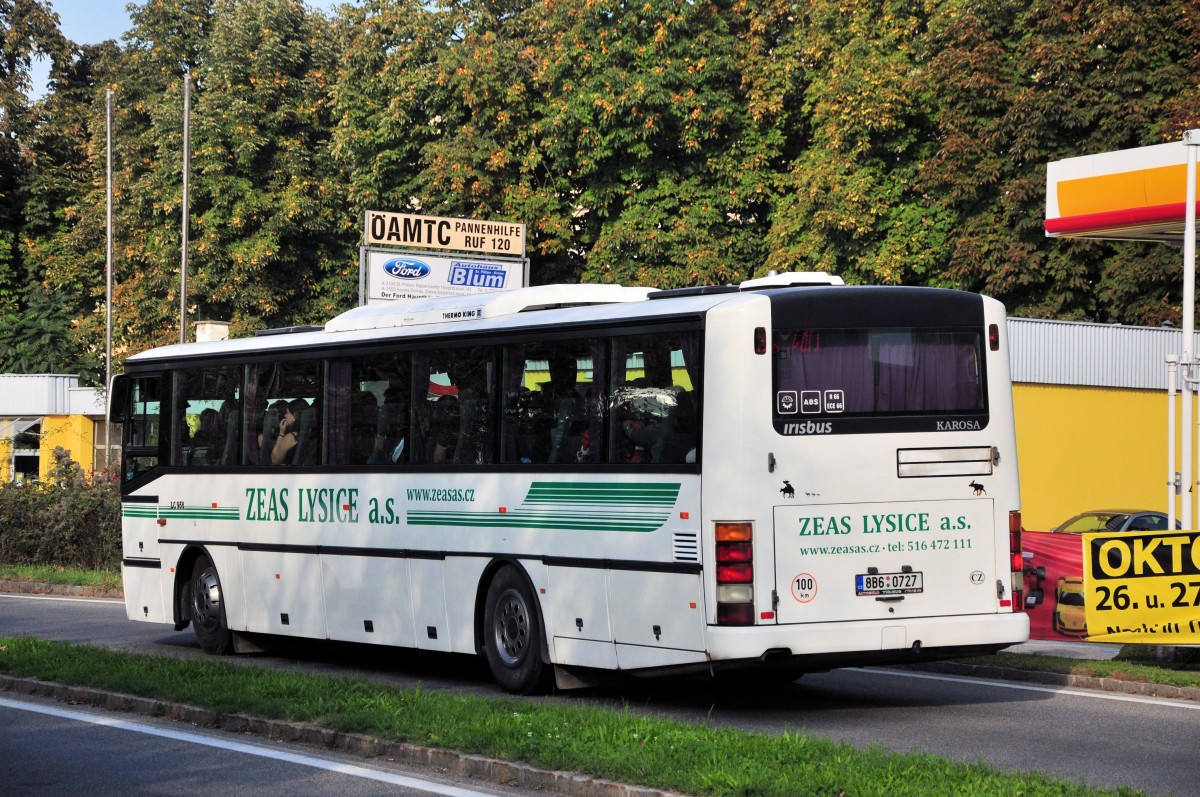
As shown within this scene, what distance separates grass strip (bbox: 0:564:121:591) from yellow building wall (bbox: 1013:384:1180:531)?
51.9 feet

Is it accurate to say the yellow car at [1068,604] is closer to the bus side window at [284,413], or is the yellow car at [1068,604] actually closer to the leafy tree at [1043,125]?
the bus side window at [284,413]

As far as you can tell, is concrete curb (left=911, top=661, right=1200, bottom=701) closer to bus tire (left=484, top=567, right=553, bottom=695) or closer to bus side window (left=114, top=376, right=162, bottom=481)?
bus tire (left=484, top=567, right=553, bottom=695)

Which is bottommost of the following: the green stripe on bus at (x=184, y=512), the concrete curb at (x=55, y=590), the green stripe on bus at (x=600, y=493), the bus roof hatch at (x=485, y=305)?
the concrete curb at (x=55, y=590)

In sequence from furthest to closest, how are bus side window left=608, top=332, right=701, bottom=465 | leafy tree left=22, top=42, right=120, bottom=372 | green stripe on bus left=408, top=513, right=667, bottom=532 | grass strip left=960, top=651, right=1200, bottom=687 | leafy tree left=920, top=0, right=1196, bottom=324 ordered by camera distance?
leafy tree left=22, top=42, right=120, bottom=372, leafy tree left=920, top=0, right=1196, bottom=324, grass strip left=960, top=651, right=1200, bottom=687, green stripe on bus left=408, top=513, right=667, bottom=532, bus side window left=608, top=332, right=701, bottom=465

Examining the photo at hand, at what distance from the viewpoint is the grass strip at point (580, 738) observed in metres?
8.45

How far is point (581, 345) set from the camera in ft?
43.4

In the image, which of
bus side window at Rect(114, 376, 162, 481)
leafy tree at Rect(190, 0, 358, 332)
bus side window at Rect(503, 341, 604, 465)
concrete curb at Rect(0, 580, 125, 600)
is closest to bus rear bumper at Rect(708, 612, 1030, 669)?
bus side window at Rect(503, 341, 604, 465)

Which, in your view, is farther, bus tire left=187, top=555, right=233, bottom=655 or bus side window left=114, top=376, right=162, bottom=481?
bus side window left=114, top=376, right=162, bottom=481

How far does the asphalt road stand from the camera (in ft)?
33.1

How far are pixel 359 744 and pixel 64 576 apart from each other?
60.4 feet

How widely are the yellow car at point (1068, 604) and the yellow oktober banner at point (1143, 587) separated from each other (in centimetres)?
311

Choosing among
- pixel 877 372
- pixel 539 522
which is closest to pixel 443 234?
pixel 539 522

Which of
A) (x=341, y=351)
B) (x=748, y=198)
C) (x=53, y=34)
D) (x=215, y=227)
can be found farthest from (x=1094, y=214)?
(x=53, y=34)

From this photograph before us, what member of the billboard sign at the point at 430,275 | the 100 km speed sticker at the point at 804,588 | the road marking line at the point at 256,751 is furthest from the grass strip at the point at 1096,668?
the billboard sign at the point at 430,275
